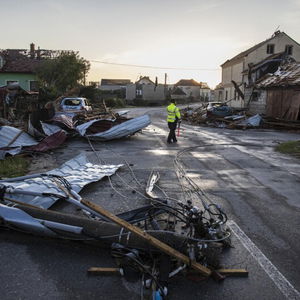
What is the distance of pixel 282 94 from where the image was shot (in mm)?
25125

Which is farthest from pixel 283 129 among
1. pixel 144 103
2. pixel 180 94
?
pixel 180 94

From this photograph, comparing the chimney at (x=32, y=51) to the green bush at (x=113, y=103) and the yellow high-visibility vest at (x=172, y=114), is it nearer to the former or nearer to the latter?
the green bush at (x=113, y=103)

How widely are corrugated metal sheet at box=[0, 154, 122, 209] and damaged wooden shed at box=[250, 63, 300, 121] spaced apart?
1783 centimetres

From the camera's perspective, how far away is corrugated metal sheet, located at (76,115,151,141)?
592 inches

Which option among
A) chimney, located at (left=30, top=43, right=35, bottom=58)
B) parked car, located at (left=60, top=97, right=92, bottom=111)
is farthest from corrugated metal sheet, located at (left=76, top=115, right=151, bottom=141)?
chimney, located at (left=30, top=43, right=35, bottom=58)

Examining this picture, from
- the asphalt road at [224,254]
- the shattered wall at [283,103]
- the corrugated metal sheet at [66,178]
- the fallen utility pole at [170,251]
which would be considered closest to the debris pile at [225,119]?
the shattered wall at [283,103]

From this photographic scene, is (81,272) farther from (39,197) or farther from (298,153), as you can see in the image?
(298,153)

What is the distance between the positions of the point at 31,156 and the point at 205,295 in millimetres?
8918

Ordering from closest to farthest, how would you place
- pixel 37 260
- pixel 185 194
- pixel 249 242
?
pixel 37 260 → pixel 249 242 → pixel 185 194

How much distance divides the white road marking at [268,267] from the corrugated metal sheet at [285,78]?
2059 cm

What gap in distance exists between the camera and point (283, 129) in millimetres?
22938

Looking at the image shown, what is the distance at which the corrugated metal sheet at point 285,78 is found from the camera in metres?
24.5

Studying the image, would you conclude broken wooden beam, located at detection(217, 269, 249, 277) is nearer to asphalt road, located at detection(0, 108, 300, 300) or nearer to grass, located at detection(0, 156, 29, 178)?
asphalt road, located at detection(0, 108, 300, 300)

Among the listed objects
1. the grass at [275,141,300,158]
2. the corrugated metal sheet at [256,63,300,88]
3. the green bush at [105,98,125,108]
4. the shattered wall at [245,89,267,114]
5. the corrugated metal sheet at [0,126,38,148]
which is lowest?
the grass at [275,141,300,158]
